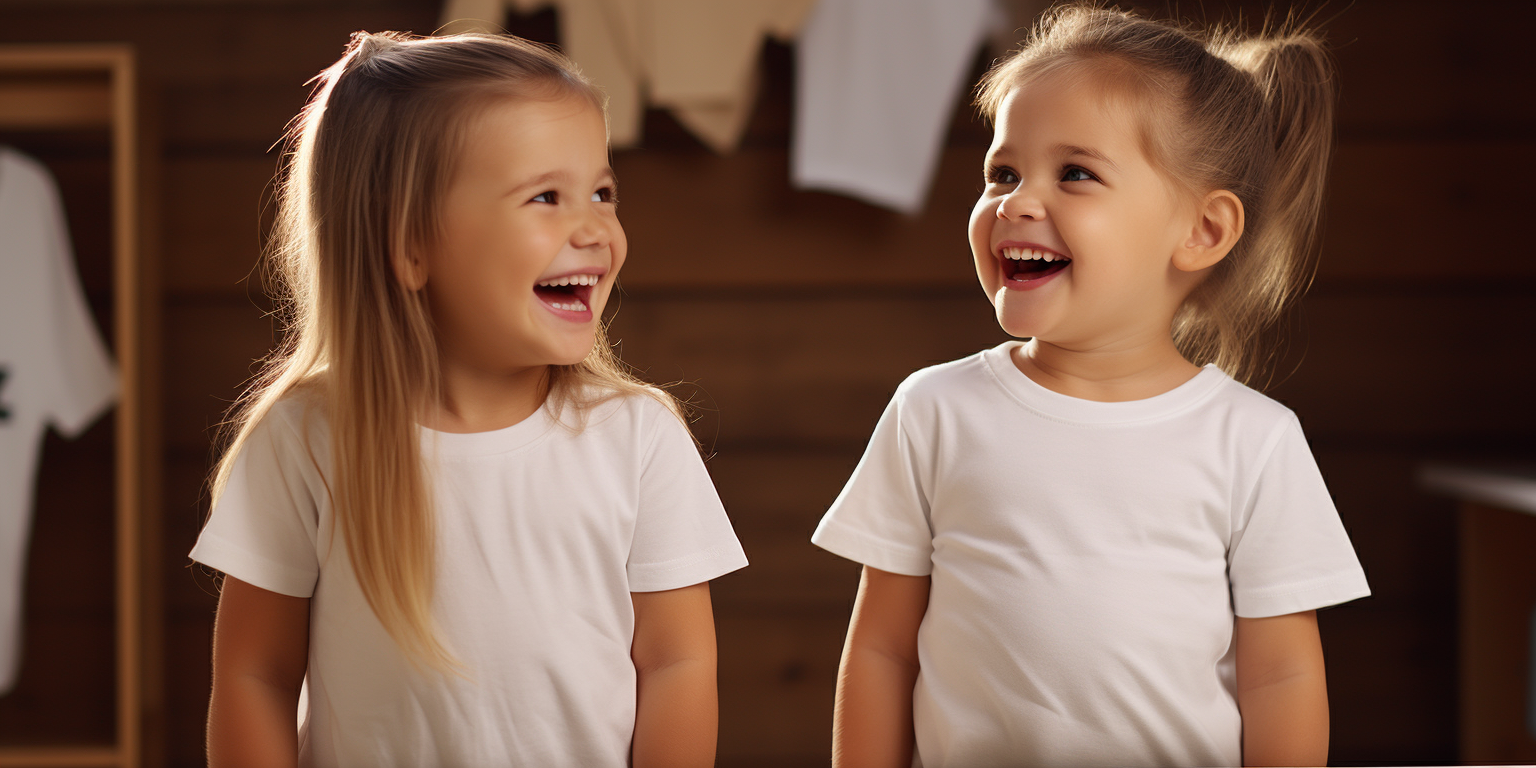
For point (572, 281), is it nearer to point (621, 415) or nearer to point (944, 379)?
point (621, 415)

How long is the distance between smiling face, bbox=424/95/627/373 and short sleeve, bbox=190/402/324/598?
0.42ft

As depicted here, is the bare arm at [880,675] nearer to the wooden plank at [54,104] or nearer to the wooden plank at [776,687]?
the wooden plank at [776,687]

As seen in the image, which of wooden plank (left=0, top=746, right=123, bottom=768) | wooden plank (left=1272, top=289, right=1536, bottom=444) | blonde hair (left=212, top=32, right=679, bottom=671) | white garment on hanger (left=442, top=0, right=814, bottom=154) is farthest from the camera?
wooden plank (left=1272, top=289, right=1536, bottom=444)

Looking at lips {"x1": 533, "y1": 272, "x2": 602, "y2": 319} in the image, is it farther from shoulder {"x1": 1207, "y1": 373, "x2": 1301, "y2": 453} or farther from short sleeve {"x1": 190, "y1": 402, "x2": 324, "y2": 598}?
shoulder {"x1": 1207, "y1": 373, "x2": 1301, "y2": 453}

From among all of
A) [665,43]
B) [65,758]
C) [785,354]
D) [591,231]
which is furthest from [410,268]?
[65,758]

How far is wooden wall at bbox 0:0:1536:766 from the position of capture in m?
1.62

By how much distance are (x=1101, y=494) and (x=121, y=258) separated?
138cm

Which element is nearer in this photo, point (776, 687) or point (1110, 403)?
point (1110, 403)

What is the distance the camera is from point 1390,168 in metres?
1.62

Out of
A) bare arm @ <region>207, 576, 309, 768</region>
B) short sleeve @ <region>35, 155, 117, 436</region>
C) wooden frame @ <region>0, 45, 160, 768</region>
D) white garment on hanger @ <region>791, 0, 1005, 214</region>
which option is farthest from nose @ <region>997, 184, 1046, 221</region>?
short sleeve @ <region>35, 155, 117, 436</region>

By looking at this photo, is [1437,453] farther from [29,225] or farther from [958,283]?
[29,225]

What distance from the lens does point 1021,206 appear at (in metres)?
0.65

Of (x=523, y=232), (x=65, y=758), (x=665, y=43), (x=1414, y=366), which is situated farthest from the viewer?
(x=1414, y=366)

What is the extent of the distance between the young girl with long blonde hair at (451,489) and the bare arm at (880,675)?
0.30 feet
